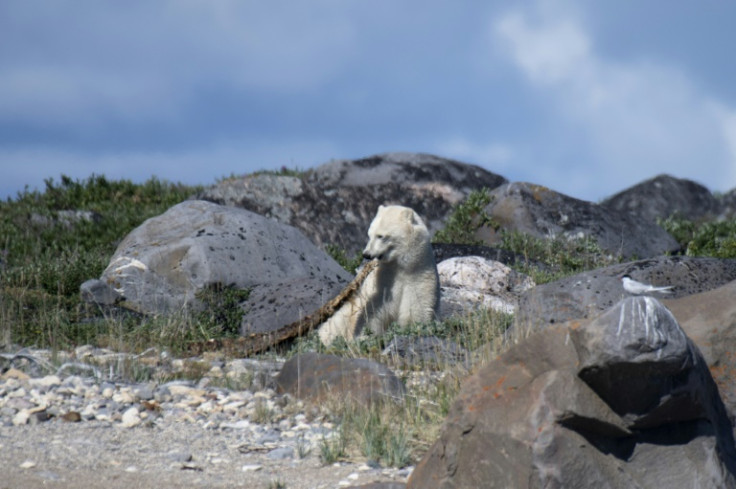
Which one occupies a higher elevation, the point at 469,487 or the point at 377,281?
the point at 377,281

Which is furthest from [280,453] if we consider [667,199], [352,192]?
[667,199]

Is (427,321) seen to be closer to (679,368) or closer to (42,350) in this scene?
(42,350)

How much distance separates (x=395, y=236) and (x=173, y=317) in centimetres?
354

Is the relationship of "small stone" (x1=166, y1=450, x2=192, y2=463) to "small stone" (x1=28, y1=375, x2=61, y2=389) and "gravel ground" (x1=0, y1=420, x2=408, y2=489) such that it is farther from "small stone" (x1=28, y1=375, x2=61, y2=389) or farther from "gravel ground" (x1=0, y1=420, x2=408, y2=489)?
"small stone" (x1=28, y1=375, x2=61, y2=389)

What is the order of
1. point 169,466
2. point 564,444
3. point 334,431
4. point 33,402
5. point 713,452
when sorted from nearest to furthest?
point 564,444, point 713,452, point 169,466, point 334,431, point 33,402

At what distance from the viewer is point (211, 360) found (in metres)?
10.1

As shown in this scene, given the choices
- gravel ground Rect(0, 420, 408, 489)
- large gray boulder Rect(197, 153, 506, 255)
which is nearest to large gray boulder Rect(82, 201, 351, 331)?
large gray boulder Rect(197, 153, 506, 255)

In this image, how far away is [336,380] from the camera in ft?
24.5

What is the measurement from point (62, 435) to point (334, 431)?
6.47ft

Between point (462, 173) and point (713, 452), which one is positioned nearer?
point (713, 452)

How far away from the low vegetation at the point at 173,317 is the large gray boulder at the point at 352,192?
1.41 m

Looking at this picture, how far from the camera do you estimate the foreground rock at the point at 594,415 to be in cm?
444

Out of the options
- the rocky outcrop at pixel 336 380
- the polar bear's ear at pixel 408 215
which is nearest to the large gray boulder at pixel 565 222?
the polar bear's ear at pixel 408 215

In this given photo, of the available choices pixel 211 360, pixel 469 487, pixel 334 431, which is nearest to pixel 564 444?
pixel 469 487
